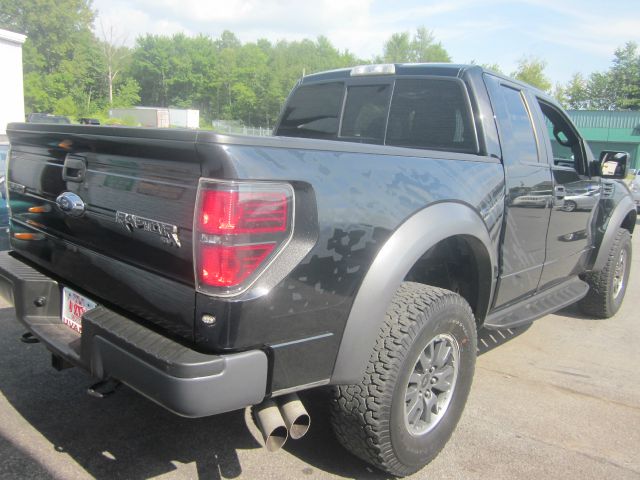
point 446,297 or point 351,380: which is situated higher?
point 446,297

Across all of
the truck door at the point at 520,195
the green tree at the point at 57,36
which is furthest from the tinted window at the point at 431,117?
the green tree at the point at 57,36

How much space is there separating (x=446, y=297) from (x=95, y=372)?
1.55 metres

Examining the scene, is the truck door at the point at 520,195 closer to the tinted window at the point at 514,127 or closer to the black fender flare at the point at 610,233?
the tinted window at the point at 514,127

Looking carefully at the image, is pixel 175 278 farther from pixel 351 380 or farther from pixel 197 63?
pixel 197 63

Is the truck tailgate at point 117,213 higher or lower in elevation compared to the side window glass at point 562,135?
lower

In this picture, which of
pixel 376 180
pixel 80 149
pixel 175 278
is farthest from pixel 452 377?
pixel 80 149

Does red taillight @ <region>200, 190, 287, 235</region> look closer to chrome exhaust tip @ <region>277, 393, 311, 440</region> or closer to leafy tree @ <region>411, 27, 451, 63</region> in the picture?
chrome exhaust tip @ <region>277, 393, 311, 440</region>

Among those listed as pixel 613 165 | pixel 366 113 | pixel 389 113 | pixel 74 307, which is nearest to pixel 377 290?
pixel 74 307

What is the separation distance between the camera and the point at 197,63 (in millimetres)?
85750

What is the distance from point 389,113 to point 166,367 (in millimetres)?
2445

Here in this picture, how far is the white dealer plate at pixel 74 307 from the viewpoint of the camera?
2396 mm

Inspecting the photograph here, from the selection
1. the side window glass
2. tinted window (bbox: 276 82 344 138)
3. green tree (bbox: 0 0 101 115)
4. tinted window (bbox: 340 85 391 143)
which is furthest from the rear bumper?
green tree (bbox: 0 0 101 115)

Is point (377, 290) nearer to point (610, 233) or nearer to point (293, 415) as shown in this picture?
point (293, 415)

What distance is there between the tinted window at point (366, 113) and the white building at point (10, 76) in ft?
67.3
